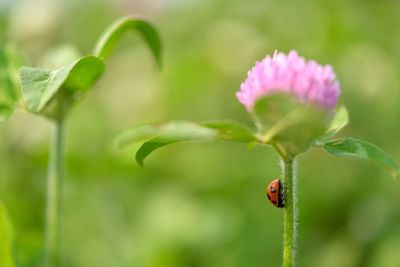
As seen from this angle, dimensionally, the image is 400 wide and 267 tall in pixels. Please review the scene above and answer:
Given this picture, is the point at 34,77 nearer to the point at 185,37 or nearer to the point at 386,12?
the point at 386,12

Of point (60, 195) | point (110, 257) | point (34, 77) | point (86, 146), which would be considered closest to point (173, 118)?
point (86, 146)

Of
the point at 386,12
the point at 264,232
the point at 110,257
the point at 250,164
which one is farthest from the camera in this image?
the point at 386,12

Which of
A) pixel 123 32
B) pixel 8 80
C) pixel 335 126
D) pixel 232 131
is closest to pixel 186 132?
pixel 232 131

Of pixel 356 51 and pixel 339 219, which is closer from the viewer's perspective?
pixel 339 219

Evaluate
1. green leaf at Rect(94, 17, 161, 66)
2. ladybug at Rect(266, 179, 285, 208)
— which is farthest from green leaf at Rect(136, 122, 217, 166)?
green leaf at Rect(94, 17, 161, 66)

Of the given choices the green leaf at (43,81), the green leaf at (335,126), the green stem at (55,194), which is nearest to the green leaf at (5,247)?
the green stem at (55,194)

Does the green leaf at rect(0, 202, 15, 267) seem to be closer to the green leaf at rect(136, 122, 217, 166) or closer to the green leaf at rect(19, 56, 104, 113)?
the green leaf at rect(19, 56, 104, 113)

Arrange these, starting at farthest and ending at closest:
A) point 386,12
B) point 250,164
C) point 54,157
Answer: point 386,12 < point 250,164 < point 54,157
